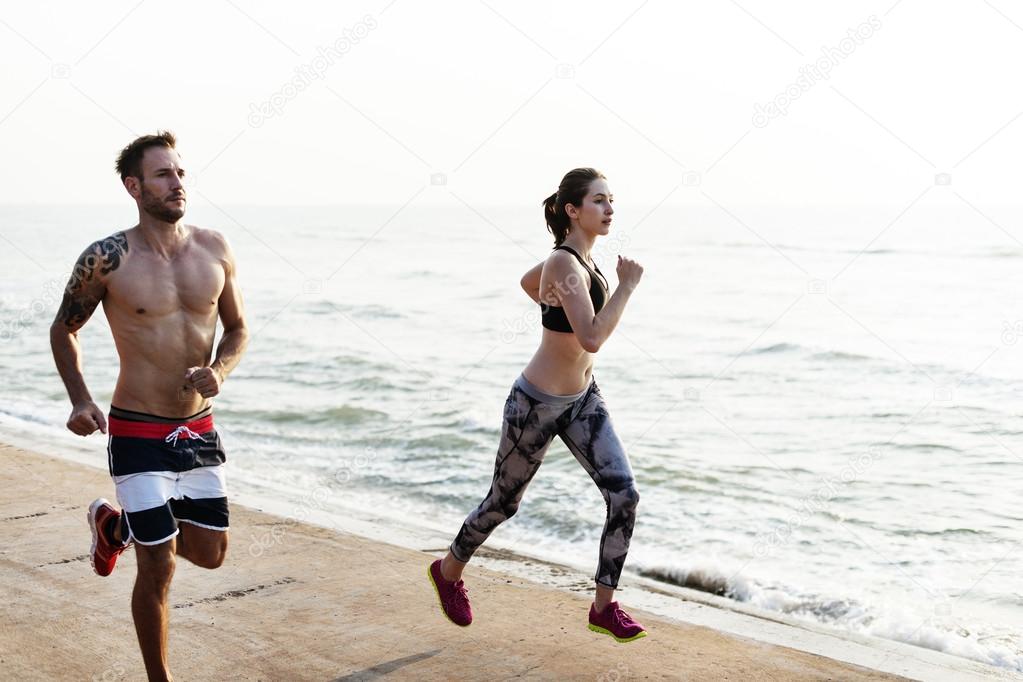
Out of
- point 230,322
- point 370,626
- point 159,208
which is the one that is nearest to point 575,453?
point 370,626

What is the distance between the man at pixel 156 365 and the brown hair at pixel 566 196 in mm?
1385

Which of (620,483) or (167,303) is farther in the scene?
(620,483)

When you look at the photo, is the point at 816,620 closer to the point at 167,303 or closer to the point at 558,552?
the point at 558,552

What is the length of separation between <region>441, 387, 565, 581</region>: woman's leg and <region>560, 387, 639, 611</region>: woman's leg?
0.12 metres

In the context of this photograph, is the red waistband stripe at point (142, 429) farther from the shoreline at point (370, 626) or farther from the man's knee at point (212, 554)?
the shoreline at point (370, 626)

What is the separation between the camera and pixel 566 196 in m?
4.45

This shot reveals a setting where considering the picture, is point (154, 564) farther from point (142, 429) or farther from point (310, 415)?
point (310, 415)

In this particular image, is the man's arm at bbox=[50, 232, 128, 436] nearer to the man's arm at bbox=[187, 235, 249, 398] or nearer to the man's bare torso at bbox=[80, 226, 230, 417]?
the man's bare torso at bbox=[80, 226, 230, 417]

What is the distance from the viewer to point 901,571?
746 centimetres

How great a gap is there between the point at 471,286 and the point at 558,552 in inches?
999

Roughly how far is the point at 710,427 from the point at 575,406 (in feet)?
27.6

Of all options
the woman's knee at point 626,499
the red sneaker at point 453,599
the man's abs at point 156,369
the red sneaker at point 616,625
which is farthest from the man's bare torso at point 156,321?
the red sneaker at point 616,625

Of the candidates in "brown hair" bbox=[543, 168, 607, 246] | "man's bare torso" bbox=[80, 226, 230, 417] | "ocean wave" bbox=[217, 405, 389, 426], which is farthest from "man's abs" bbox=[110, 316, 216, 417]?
A: "ocean wave" bbox=[217, 405, 389, 426]

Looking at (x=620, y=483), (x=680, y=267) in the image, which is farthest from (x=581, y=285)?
(x=680, y=267)
